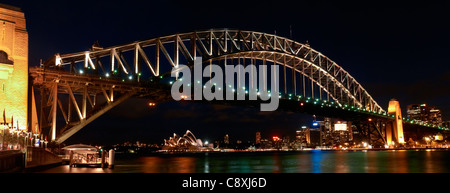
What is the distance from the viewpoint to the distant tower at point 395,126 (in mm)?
104125

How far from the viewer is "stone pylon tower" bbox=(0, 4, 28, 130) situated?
83.8 ft

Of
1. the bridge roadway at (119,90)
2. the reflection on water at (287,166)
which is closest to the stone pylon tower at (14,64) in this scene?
the bridge roadway at (119,90)

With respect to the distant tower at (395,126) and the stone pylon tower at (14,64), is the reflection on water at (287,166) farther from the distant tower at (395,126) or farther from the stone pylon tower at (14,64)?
the distant tower at (395,126)

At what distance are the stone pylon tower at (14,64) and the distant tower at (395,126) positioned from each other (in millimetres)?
95769

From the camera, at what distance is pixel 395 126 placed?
105000 millimetres

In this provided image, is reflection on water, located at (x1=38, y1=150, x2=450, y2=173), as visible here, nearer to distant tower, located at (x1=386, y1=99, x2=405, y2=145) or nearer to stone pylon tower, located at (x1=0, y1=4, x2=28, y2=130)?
stone pylon tower, located at (x1=0, y1=4, x2=28, y2=130)

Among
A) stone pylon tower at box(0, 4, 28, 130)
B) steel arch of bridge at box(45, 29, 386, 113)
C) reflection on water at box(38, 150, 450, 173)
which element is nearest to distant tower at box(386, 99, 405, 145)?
steel arch of bridge at box(45, 29, 386, 113)

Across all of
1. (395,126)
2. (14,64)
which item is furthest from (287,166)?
(395,126)

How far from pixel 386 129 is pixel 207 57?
75.5 metres

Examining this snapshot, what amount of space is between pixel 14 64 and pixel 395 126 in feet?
321

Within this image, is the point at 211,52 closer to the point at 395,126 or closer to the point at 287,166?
the point at 287,166

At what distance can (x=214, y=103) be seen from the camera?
52.6 meters

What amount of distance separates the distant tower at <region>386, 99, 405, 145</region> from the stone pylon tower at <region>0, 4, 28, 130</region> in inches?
3770
